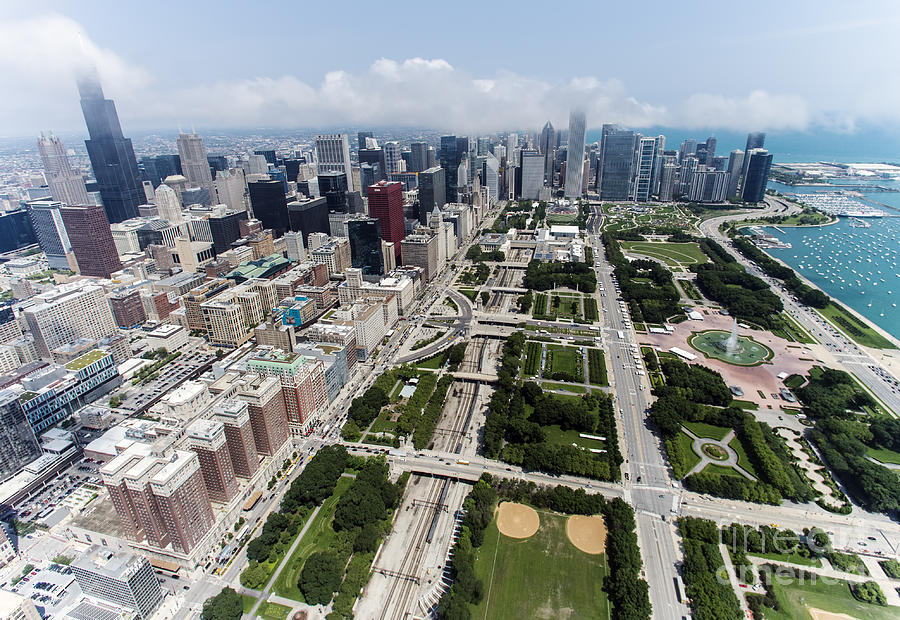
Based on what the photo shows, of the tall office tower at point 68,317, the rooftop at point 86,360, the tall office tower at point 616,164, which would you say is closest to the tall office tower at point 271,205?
the tall office tower at point 68,317

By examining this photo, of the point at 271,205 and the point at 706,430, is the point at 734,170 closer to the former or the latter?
the point at 706,430

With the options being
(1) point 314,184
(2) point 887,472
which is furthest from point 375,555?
(1) point 314,184

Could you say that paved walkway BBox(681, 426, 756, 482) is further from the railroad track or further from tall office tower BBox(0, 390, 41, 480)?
tall office tower BBox(0, 390, 41, 480)

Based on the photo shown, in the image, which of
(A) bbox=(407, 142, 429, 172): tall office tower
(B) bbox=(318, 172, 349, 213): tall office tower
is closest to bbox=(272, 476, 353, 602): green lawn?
(B) bbox=(318, 172, 349, 213): tall office tower

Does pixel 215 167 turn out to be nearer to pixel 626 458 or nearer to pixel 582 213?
pixel 582 213

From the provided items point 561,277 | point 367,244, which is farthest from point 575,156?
point 367,244
